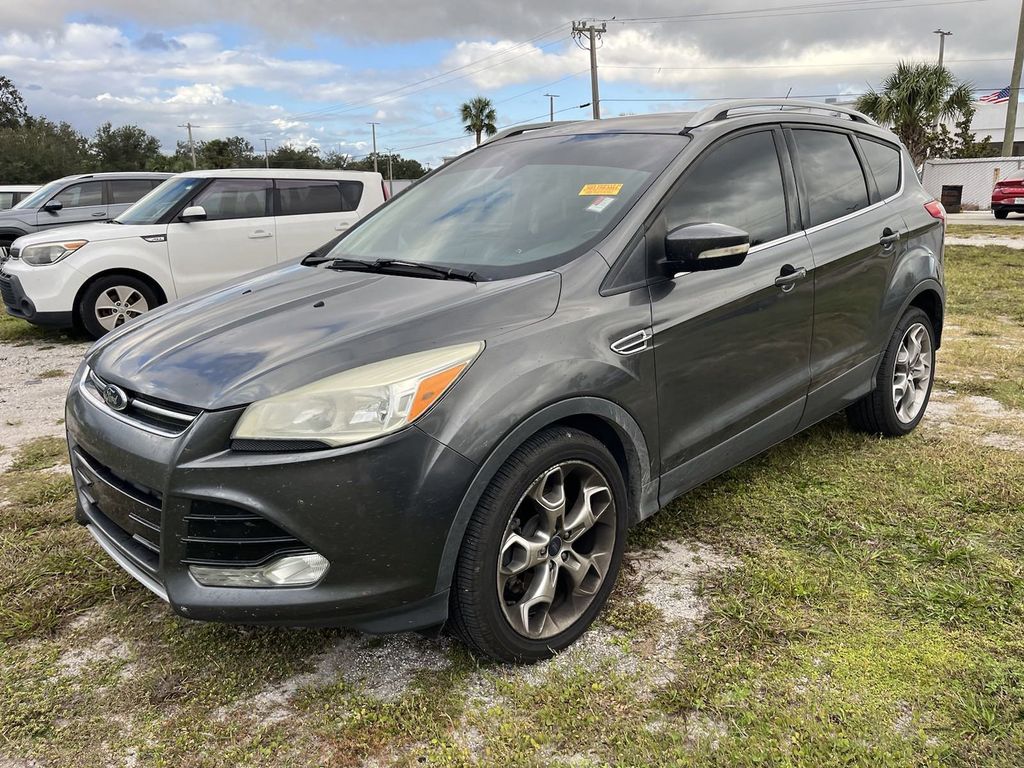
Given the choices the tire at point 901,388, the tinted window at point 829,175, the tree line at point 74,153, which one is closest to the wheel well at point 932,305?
the tire at point 901,388

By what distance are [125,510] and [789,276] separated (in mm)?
2625

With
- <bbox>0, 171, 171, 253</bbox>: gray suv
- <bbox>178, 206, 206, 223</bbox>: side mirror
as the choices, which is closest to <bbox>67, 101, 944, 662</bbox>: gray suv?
<bbox>178, 206, 206, 223</bbox>: side mirror

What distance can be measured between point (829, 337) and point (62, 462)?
159 inches

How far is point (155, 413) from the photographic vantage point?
2279 mm

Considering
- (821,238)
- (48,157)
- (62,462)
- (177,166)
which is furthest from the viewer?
(177,166)

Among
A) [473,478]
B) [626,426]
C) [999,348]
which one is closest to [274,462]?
[473,478]

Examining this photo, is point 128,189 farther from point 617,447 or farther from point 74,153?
point 74,153

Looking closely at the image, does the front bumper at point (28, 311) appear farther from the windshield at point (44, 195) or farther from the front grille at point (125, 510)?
the front grille at point (125, 510)

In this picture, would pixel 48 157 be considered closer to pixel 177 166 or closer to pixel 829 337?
pixel 177 166

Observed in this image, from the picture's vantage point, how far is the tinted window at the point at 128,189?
38.9ft

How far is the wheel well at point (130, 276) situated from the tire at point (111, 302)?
1 centimetres

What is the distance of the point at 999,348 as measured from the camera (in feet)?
20.9

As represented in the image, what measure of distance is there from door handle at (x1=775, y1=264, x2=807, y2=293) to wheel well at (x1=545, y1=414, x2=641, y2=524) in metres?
1.09

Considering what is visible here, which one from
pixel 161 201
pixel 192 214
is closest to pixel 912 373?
pixel 192 214
